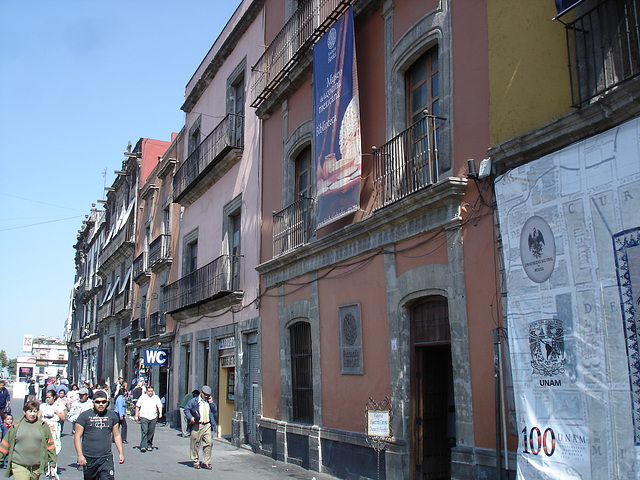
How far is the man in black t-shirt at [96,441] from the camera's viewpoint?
7.63 m

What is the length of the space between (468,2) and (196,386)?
1480cm

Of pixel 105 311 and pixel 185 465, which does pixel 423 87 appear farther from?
pixel 105 311

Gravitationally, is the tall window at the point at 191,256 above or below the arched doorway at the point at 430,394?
above

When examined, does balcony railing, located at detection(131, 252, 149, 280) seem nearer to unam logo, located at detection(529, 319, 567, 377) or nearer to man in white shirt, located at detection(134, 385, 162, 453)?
man in white shirt, located at detection(134, 385, 162, 453)

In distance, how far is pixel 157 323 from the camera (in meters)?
24.7

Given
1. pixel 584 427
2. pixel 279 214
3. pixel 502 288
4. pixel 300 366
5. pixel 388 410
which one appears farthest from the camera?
pixel 279 214

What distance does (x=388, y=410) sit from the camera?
9.04 m

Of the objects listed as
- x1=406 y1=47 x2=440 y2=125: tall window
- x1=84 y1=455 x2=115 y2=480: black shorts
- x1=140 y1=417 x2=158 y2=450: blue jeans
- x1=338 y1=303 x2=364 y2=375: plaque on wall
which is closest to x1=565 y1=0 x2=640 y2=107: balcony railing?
x1=406 y1=47 x2=440 y2=125: tall window

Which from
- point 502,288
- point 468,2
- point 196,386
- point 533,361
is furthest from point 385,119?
point 196,386

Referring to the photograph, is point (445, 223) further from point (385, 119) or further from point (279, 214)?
point (279, 214)

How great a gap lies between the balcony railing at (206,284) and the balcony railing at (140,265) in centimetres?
567

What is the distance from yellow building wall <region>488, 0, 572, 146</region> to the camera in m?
6.84

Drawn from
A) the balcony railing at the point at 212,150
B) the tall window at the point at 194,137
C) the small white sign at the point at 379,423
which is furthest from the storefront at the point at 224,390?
the small white sign at the point at 379,423

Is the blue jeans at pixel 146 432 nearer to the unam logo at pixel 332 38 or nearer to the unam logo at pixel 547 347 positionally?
the unam logo at pixel 332 38
